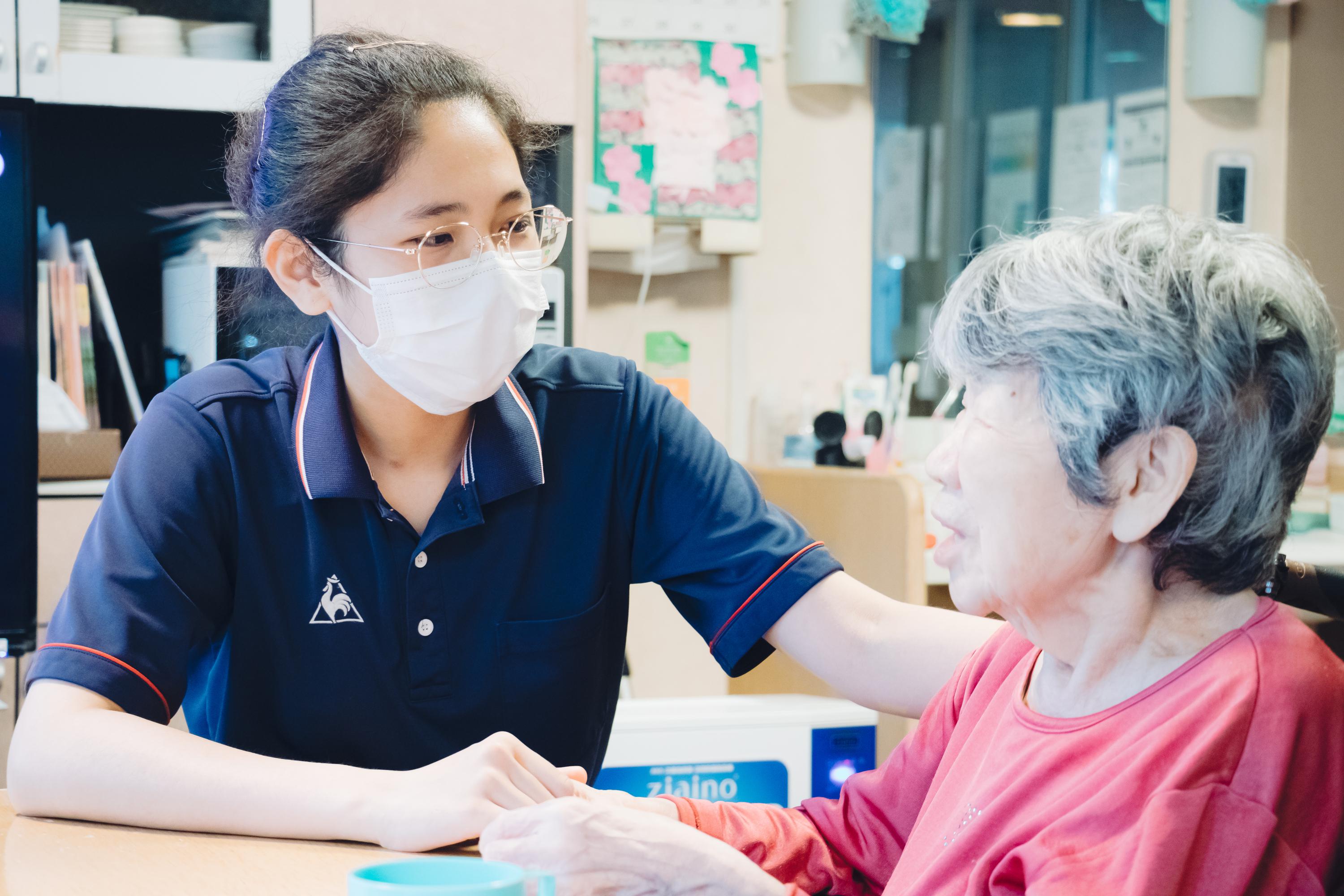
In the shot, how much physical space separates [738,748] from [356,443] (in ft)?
3.00

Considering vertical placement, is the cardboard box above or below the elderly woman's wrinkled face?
below

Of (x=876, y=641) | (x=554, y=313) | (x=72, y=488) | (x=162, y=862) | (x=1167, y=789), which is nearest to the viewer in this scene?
(x=1167, y=789)

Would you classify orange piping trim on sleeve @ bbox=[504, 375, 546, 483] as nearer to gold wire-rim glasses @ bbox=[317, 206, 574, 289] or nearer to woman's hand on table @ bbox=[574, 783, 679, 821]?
gold wire-rim glasses @ bbox=[317, 206, 574, 289]

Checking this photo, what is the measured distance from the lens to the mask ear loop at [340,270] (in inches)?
50.9

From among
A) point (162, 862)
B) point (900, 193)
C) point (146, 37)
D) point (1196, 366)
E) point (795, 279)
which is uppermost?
point (146, 37)

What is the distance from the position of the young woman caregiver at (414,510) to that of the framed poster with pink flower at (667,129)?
130 cm

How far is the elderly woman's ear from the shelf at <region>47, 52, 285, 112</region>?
1628mm

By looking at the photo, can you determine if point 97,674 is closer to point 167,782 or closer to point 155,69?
point 167,782

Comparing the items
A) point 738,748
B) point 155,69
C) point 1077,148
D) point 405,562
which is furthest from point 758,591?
point 1077,148

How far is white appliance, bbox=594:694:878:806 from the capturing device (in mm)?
1884

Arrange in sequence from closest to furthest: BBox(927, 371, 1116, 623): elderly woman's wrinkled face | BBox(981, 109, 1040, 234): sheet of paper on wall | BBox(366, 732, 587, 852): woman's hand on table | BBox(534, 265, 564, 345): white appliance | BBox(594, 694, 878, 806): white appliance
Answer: BBox(927, 371, 1116, 623): elderly woman's wrinkled face < BBox(366, 732, 587, 852): woman's hand on table < BBox(594, 694, 878, 806): white appliance < BBox(534, 265, 564, 345): white appliance < BBox(981, 109, 1040, 234): sheet of paper on wall

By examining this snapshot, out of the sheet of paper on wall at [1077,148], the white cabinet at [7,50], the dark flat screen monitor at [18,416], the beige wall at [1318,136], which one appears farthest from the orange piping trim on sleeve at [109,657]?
the beige wall at [1318,136]

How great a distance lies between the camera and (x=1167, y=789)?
656 millimetres

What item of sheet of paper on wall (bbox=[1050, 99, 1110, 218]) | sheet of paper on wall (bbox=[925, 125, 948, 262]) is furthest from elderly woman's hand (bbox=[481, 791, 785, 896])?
sheet of paper on wall (bbox=[1050, 99, 1110, 218])
